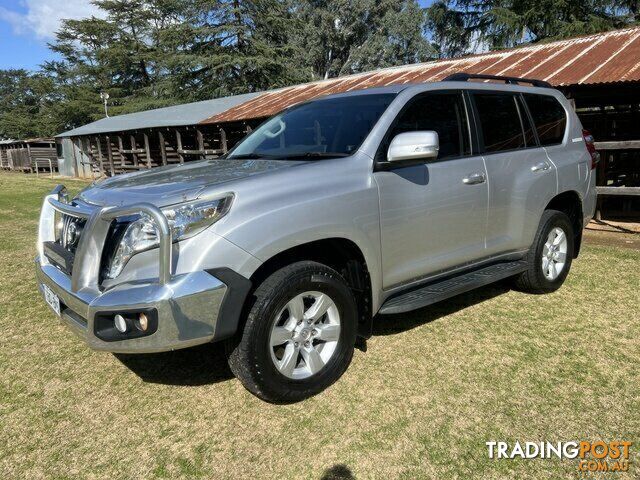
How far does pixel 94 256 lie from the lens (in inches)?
101

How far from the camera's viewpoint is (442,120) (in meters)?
3.66

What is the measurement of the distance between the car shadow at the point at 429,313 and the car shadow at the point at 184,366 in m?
1.28

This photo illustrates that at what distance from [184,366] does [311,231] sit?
151 centimetres

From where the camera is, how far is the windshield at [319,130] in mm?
3316

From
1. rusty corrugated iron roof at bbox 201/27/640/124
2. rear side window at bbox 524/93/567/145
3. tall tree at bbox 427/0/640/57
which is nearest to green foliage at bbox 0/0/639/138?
tall tree at bbox 427/0/640/57

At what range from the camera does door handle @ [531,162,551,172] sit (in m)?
4.22

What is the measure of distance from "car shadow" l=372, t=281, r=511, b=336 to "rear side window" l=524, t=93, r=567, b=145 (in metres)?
1.53

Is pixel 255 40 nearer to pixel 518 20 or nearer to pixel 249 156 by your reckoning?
pixel 518 20

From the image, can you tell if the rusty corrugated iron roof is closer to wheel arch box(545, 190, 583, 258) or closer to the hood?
wheel arch box(545, 190, 583, 258)

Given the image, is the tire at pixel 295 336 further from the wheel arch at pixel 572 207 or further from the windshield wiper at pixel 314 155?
the wheel arch at pixel 572 207

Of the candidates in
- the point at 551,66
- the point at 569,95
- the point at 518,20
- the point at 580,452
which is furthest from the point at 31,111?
the point at 580,452

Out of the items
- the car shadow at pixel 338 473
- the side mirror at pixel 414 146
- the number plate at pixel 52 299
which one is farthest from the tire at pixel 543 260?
the number plate at pixel 52 299

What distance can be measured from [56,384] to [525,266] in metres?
3.86

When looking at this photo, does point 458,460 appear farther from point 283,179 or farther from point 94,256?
point 94,256
